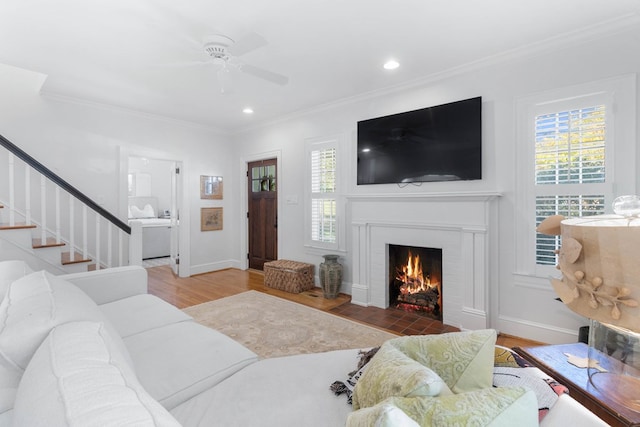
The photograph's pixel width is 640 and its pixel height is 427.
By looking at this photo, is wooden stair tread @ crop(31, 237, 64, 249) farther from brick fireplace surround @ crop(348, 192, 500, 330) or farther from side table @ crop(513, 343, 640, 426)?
side table @ crop(513, 343, 640, 426)

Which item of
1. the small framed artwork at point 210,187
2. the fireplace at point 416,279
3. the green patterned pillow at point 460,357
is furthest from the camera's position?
the small framed artwork at point 210,187

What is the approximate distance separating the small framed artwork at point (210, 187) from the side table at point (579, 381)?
5.18 metres

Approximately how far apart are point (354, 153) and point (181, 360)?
10.4ft

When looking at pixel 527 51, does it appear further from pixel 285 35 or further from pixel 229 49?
pixel 229 49

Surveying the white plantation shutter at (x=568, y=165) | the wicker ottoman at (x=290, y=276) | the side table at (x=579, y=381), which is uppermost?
the white plantation shutter at (x=568, y=165)

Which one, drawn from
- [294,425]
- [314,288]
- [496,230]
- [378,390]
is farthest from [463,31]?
[314,288]

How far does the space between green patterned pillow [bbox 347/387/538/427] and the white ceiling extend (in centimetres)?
235

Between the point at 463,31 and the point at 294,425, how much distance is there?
2.91 m

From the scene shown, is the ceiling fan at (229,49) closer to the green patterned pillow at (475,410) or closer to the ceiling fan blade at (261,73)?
the ceiling fan blade at (261,73)

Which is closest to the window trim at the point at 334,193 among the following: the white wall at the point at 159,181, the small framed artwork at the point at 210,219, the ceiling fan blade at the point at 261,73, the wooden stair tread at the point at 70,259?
the ceiling fan blade at the point at 261,73

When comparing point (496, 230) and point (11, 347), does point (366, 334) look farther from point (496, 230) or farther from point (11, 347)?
point (11, 347)

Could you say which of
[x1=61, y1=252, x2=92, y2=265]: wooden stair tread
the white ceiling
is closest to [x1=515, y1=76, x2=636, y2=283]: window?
the white ceiling

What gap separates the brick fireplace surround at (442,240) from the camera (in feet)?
9.61

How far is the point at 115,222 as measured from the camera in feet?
12.5
